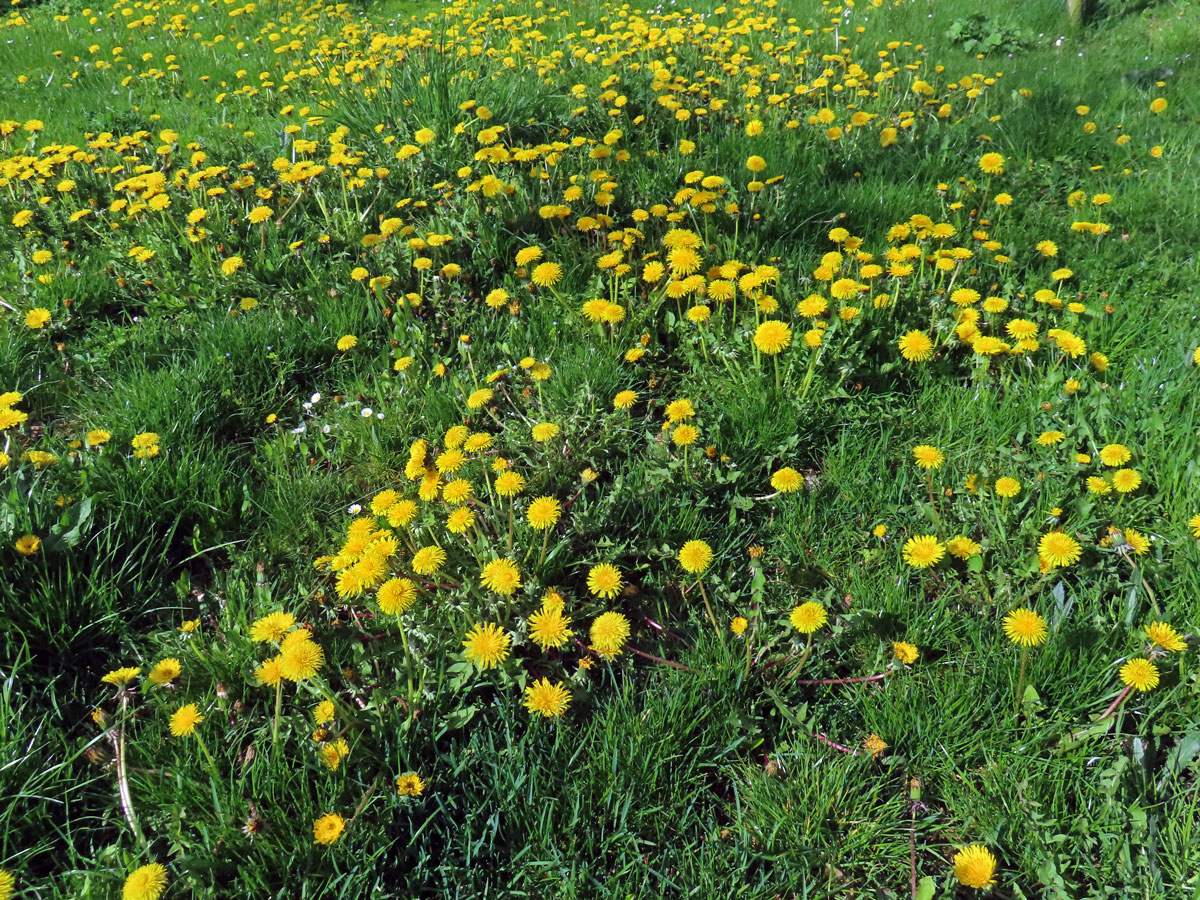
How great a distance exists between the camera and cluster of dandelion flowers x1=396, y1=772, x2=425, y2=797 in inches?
65.1

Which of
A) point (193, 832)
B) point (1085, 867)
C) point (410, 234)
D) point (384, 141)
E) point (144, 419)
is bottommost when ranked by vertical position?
point (1085, 867)

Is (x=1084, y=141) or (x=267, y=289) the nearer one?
(x=267, y=289)

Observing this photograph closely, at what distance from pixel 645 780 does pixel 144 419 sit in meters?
2.06

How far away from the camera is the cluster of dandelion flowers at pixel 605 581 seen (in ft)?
6.33

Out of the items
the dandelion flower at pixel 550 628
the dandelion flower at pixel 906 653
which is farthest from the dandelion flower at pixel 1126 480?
the dandelion flower at pixel 550 628

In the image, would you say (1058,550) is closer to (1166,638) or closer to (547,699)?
(1166,638)

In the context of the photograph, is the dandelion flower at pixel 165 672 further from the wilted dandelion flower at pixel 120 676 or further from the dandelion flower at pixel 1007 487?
the dandelion flower at pixel 1007 487

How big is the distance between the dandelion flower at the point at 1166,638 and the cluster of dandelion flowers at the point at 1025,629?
0.23 meters

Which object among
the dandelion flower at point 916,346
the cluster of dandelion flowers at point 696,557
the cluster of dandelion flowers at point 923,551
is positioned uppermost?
the dandelion flower at point 916,346

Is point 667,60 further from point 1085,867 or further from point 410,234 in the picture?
point 1085,867

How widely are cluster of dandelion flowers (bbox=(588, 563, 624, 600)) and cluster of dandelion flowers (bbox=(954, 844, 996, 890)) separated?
0.92 metres

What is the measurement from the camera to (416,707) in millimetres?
1819

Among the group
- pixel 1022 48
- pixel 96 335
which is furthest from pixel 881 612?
pixel 1022 48

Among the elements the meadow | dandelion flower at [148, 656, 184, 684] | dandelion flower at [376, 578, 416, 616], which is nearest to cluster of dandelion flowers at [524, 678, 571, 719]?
the meadow
